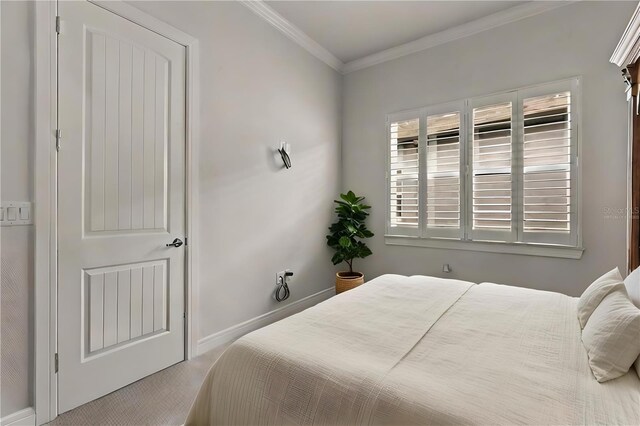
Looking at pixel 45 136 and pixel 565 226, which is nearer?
pixel 45 136

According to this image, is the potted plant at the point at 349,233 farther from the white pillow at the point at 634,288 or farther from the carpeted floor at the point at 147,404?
the white pillow at the point at 634,288

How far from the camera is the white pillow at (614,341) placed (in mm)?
1047

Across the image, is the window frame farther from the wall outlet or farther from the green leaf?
the wall outlet

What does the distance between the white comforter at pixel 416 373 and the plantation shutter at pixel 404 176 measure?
201 centimetres

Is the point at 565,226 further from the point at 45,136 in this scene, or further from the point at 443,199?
the point at 45,136

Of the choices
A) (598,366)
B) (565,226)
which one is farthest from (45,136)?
(565,226)

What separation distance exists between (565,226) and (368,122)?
7.85ft

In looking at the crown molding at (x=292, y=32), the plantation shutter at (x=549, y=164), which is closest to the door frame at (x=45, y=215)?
the crown molding at (x=292, y=32)

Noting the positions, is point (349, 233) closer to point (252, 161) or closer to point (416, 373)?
point (252, 161)

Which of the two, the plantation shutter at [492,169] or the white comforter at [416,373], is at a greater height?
the plantation shutter at [492,169]

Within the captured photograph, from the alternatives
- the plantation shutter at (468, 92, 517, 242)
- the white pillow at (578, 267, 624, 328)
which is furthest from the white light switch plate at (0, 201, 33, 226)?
the plantation shutter at (468, 92, 517, 242)

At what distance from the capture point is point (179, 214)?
2.33 metres

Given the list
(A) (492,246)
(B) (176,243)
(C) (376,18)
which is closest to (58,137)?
(B) (176,243)

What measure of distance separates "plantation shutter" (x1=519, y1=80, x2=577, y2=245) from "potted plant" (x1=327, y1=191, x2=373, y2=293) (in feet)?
5.58
